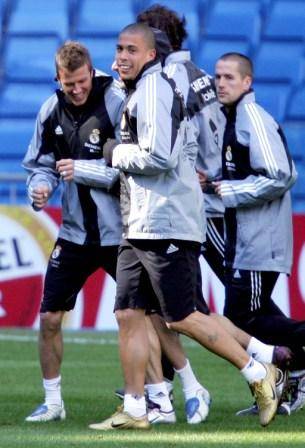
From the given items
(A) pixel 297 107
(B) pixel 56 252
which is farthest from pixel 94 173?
(A) pixel 297 107

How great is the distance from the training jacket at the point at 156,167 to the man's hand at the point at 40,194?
29.2 inches

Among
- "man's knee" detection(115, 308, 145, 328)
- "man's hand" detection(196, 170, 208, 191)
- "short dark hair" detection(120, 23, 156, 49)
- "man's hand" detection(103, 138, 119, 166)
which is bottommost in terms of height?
"man's knee" detection(115, 308, 145, 328)

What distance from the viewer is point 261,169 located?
896 cm

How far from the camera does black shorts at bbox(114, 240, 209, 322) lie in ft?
25.6

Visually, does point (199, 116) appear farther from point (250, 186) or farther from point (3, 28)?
point (3, 28)

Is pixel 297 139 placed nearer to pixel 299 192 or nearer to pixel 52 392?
pixel 299 192

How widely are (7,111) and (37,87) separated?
1.72 ft

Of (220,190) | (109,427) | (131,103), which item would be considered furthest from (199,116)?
(109,427)

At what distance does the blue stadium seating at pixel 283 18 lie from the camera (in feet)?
63.0

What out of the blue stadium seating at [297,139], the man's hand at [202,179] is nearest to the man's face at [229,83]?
the man's hand at [202,179]

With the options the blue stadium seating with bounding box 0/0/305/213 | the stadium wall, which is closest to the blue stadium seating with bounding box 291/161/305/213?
the blue stadium seating with bounding box 0/0/305/213

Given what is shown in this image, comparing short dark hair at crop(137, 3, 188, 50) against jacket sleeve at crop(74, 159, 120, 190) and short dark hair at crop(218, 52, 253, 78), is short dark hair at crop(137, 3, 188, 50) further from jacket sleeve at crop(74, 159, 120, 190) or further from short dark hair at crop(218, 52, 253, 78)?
jacket sleeve at crop(74, 159, 120, 190)

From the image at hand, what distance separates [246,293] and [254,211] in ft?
1.64

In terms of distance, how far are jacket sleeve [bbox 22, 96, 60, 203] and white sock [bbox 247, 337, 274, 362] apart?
1.49 meters
